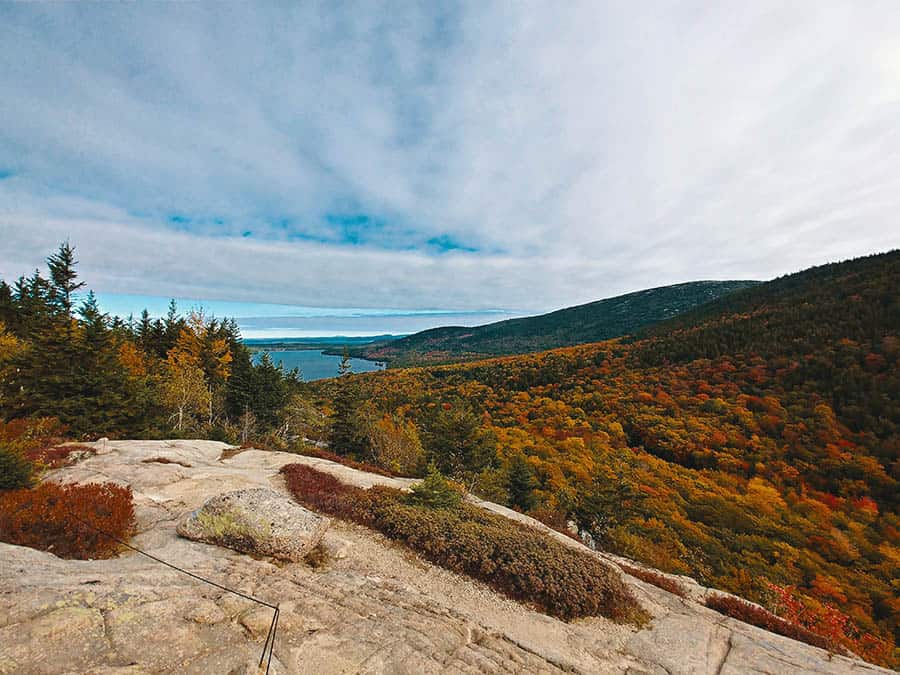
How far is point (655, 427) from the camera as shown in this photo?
33406 millimetres

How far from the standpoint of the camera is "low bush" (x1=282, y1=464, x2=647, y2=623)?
24.5 ft

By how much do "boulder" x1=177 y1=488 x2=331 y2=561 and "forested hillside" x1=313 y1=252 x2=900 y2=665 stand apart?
13194 mm

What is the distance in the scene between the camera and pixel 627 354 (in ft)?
191

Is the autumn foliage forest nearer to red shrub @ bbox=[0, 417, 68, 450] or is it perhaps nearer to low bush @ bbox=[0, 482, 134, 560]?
red shrub @ bbox=[0, 417, 68, 450]

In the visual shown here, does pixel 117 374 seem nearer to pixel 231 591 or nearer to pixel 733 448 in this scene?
pixel 231 591

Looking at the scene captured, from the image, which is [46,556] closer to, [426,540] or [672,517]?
[426,540]

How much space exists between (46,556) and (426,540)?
7.01 meters

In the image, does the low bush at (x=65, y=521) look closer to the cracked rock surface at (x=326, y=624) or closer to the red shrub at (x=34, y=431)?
the cracked rock surface at (x=326, y=624)

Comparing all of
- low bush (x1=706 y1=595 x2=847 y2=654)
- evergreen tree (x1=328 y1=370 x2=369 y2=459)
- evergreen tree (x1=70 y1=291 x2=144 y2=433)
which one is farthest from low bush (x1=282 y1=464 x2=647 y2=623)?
evergreen tree (x1=328 y1=370 x2=369 y2=459)

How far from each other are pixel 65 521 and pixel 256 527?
3.33 meters

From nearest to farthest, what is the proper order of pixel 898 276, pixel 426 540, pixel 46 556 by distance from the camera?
1. pixel 46 556
2. pixel 426 540
3. pixel 898 276

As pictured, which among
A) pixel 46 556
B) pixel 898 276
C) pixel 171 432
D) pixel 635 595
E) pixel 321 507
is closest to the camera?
pixel 46 556

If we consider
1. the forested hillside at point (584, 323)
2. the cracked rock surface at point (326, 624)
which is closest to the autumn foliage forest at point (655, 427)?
the cracked rock surface at point (326, 624)

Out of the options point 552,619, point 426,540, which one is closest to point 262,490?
point 426,540
